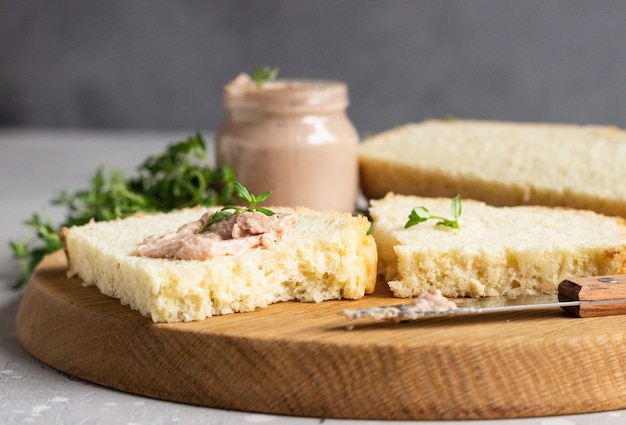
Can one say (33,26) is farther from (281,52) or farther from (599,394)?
(599,394)

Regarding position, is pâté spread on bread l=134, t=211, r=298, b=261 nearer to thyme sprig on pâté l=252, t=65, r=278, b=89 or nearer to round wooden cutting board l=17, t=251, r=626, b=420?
round wooden cutting board l=17, t=251, r=626, b=420

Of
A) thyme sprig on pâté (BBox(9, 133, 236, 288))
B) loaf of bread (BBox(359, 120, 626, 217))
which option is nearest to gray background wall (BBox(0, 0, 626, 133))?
loaf of bread (BBox(359, 120, 626, 217))

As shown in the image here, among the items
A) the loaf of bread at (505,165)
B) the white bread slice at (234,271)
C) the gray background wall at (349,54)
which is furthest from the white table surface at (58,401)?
the gray background wall at (349,54)

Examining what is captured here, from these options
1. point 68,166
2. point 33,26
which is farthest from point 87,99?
point 68,166

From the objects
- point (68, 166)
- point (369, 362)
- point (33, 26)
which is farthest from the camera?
point (33, 26)

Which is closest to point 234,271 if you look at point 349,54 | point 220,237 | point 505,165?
point 220,237

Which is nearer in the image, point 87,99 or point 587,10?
point 587,10
